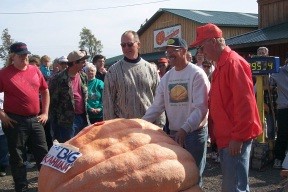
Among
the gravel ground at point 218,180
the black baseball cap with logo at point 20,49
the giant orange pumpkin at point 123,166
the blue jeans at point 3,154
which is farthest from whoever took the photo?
the blue jeans at point 3,154

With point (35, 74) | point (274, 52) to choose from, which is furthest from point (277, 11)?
point (35, 74)

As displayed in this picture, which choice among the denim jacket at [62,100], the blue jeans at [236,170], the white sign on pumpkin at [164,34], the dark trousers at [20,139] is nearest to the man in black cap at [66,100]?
the denim jacket at [62,100]

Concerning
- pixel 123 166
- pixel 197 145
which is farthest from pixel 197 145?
pixel 123 166

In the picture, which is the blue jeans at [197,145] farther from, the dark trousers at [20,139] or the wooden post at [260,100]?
the wooden post at [260,100]

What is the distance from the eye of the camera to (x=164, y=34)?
1336 inches

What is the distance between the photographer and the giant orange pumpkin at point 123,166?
2873 millimetres

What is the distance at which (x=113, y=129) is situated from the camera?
326cm

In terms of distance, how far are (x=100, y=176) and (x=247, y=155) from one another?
1.23 metres

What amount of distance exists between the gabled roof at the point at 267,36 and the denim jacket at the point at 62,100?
10.0m

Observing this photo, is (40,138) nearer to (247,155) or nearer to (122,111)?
(122,111)

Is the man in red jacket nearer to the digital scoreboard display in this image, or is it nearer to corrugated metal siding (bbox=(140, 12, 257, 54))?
the digital scoreboard display

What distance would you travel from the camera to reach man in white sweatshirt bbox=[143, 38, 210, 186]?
384 centimetres

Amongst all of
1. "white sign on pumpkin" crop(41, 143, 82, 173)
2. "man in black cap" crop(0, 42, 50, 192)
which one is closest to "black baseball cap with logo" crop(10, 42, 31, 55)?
"man in black cap" crop(0, 42, 50, 192)

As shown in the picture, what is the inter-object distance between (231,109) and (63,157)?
1.34m
